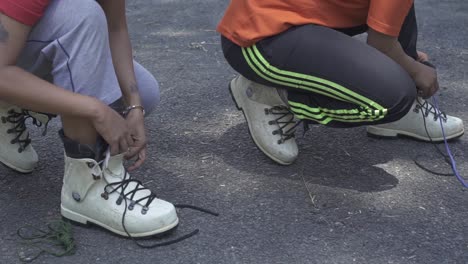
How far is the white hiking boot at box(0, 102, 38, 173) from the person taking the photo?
1936 millimetres

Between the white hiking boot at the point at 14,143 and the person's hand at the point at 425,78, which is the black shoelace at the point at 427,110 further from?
the white hiking boot at the point at 14,143

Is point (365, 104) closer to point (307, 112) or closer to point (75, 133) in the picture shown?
point (307, 112)

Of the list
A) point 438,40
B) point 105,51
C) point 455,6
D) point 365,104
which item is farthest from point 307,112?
point 455,6

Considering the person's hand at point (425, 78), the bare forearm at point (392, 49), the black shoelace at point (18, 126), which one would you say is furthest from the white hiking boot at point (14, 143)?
the person's hand at point (425, 78)

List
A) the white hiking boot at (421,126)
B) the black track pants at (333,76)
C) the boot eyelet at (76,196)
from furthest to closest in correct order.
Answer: the white hiking boot at (421,126) → the black track pants at (333,76) → the boot eyelet at (76,196)

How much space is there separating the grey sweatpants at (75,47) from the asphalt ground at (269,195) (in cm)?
37

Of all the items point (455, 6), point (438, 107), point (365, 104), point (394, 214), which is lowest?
point (455, 6)

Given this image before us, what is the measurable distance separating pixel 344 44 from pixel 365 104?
0.17m

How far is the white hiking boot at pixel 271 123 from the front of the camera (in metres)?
2.03

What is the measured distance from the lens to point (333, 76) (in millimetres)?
1870

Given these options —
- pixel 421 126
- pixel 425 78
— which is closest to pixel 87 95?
pixel 425 78

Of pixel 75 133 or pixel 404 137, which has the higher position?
pixel 75 133

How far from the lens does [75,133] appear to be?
5.39 feet

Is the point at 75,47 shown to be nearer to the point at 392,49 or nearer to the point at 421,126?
the point at 392,49
